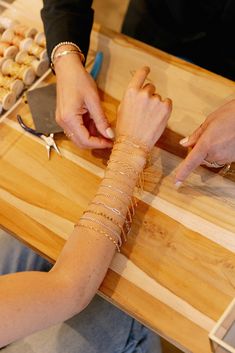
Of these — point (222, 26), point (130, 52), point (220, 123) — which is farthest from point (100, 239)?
point (222, 26)

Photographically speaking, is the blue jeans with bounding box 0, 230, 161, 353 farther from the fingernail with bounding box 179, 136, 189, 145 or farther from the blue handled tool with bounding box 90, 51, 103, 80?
the blue handled tool with bounding box 90, 51, 103, 80

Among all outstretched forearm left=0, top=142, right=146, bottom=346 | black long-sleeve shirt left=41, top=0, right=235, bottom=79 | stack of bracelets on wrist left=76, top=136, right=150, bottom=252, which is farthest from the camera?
black long-sleeve shirt left=41, top=0, right=235, bottom=79

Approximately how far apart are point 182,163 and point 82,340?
0.45 m

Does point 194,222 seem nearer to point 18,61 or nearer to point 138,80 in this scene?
point 138,80

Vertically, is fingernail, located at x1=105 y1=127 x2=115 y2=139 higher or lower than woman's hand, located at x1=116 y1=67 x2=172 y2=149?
lower

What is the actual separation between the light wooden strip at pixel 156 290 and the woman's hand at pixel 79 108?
0.25 m

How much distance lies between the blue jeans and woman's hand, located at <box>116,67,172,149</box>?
0.40m

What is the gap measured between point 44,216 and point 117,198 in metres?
0.16

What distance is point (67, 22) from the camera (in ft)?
3.28

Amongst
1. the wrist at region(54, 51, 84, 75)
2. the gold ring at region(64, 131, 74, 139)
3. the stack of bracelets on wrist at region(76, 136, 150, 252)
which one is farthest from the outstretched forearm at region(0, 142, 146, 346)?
the wrist at region(54, 51, 84, 75)

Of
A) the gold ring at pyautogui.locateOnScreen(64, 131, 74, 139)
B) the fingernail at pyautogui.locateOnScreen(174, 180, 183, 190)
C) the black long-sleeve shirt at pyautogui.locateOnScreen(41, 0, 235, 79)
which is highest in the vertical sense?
the black long-sleeve shirt at pyautogui.locateOnScreen(41, 0, 235, 79)

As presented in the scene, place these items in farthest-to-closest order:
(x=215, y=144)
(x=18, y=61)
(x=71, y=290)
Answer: (x=18, y=61), (x=215, y=144), (x=71, y=290)

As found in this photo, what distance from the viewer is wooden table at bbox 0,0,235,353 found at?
2.55ft

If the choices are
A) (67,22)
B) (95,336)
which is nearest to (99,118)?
(67,22)
